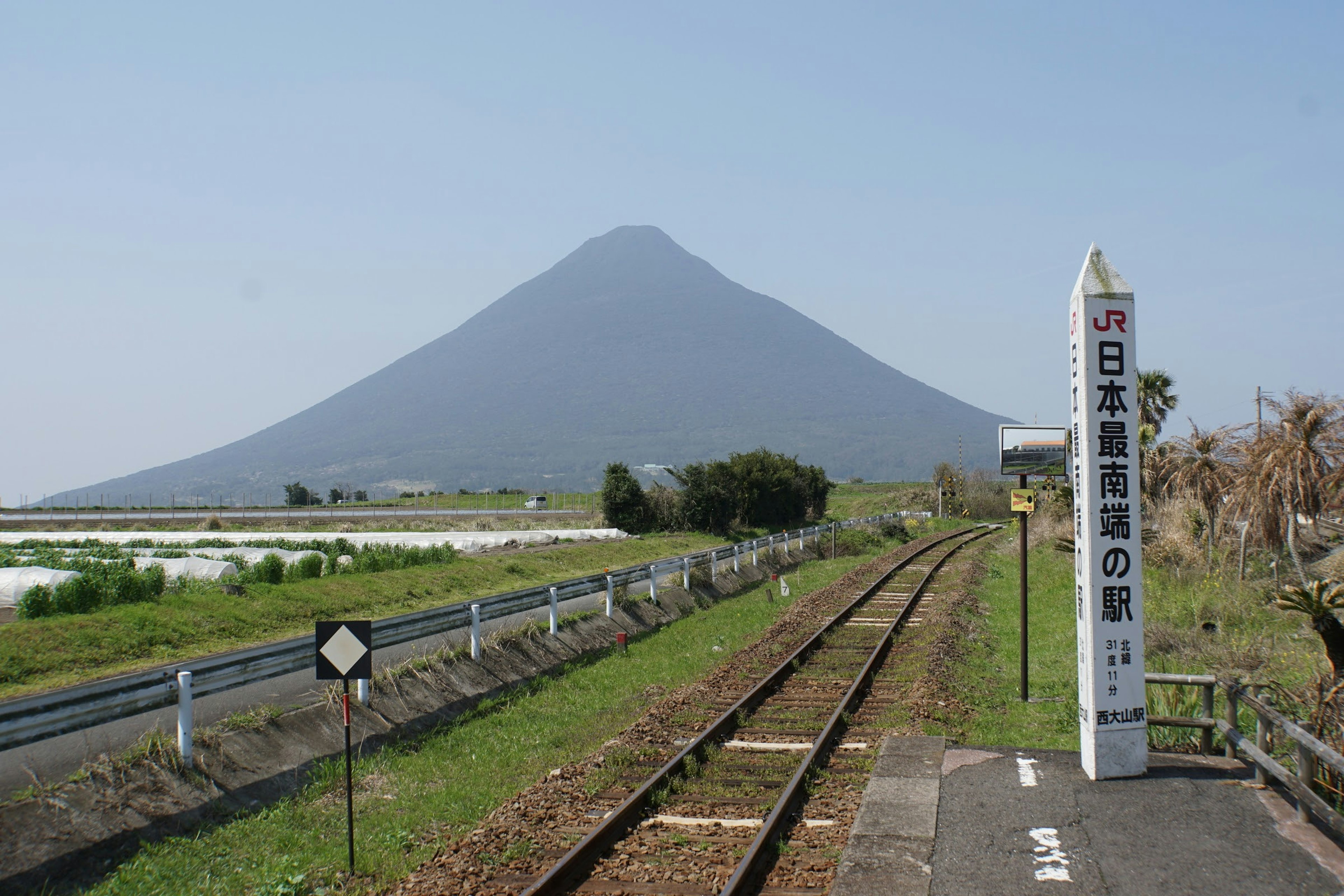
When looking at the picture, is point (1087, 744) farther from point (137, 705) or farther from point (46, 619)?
point (46, 619)

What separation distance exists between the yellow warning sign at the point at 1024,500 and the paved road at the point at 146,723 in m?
8.51

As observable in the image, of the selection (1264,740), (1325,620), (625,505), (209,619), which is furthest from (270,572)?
(625,505)

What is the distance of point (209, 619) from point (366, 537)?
30.2m

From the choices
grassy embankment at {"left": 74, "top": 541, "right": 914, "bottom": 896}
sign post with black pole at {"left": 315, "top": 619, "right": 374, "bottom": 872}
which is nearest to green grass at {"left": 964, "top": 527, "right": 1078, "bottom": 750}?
grassy embankment at {"left": 74, "top": 541, "right": 914, "bottom": 896}

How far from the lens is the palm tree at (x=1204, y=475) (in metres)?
18.7

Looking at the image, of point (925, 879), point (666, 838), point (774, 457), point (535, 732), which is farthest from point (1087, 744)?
point (774, 457)

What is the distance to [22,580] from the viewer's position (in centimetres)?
2241

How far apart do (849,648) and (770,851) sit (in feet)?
31.8

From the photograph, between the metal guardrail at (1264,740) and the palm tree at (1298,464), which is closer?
the metal guardrail at (1264,740)

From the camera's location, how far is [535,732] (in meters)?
11.3

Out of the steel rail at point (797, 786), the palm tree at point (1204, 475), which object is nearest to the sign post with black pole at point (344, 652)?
the steel rail at point (797, 786)

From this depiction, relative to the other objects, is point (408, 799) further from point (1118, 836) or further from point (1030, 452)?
point (1030, 452)

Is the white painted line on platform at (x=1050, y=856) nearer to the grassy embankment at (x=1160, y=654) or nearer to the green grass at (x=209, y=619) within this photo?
the grassy embankment at (x=1160, y=654)

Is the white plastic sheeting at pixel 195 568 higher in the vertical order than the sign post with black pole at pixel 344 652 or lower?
lower
